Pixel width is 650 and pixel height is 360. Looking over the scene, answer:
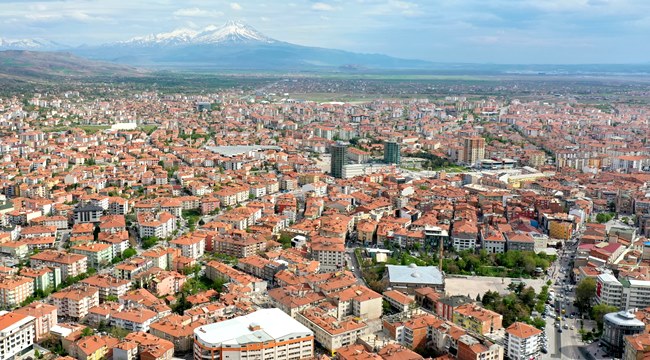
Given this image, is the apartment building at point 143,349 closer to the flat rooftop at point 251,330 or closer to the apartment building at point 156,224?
the flat rooftop at point 251,330

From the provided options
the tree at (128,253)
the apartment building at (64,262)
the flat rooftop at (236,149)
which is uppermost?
the flat rooftop at (236,149)

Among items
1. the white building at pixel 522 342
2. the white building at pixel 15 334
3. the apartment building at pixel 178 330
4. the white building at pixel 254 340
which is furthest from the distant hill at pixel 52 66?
the white building at pixel 522 342

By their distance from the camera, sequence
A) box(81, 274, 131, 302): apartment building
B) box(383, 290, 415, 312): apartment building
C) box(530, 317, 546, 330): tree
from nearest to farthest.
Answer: box(530, 317, 546, 330): tree → box(383, 290, 415, 312): apartment building → box(81, 274, 131, 302): apartment building

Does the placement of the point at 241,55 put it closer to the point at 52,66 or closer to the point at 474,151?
the point at 52,66

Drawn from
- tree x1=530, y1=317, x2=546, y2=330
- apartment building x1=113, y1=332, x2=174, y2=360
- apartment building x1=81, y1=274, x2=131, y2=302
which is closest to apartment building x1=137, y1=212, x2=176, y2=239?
apartment building x1=81, y1=274, x2=131, y2=302

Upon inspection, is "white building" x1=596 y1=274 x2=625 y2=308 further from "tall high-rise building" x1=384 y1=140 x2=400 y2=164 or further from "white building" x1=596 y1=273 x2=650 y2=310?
"tall high-rise building" x1=384 y1=140 x2=400 y2=164
